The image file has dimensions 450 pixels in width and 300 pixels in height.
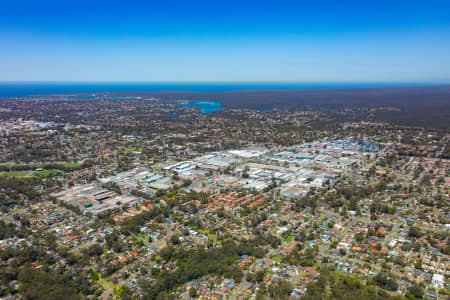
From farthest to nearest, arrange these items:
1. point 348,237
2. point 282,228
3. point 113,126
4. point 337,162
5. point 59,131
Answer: point 113,126
point 59,131
point 337,162
point 282,228
point 348,237

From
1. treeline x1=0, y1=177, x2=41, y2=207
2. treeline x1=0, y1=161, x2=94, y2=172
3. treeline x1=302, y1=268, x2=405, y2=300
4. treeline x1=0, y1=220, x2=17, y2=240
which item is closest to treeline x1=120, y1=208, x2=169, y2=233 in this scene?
treeline x1=0, y1=220, x2=17, y2=240

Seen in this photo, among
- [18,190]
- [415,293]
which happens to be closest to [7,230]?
[18,190]

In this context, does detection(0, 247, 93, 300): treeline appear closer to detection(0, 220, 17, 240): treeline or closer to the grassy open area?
detection(0, 220, 17, 240): treeline

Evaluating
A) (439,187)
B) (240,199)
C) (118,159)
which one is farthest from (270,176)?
(118,159)

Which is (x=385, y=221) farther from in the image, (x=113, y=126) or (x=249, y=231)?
(x=113, y=126)

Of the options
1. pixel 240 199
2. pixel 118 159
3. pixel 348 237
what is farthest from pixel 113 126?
pixel 348 237

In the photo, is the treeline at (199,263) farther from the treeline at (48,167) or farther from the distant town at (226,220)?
the treeline at (48,167)

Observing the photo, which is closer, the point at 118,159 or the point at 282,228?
the point at 282,228

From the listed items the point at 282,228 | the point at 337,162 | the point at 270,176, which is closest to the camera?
the point at 282,228

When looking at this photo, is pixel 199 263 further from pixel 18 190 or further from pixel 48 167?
pixel 48 167
